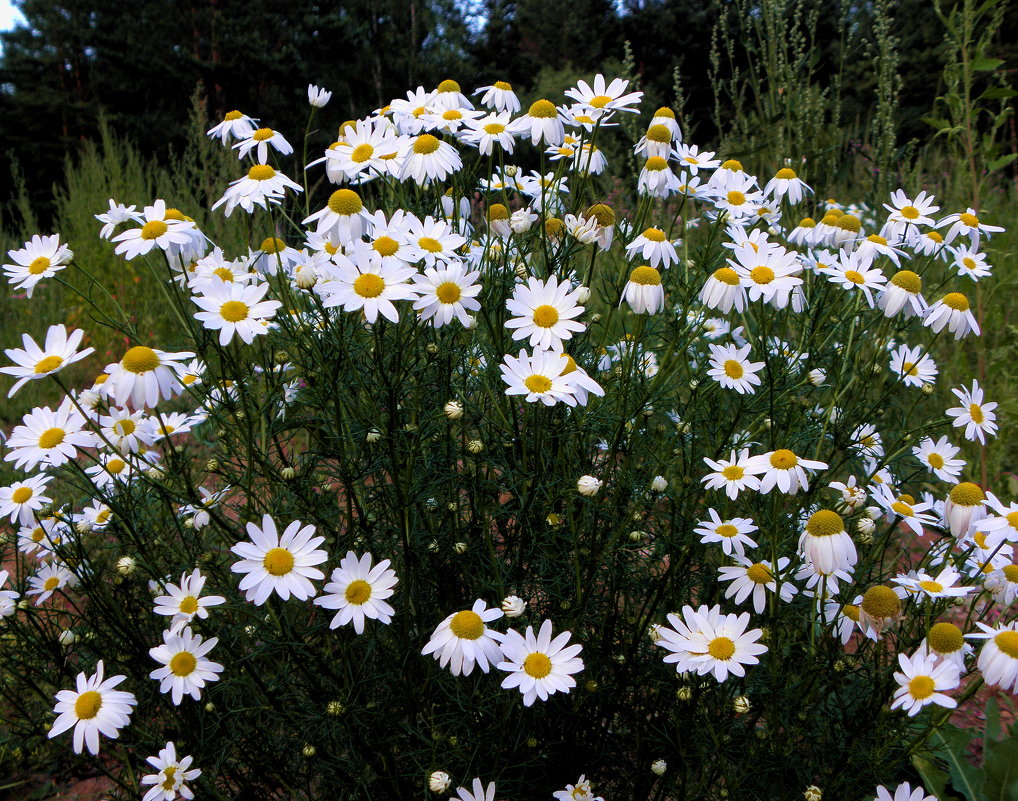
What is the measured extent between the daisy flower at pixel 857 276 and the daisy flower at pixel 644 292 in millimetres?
502

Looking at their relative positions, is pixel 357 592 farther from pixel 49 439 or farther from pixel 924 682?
pixel 924 682

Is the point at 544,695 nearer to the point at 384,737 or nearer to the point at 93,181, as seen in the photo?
the point at 384,737

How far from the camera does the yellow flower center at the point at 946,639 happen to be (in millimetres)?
1408

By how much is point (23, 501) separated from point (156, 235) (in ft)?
2.54

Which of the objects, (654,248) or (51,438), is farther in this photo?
(654,248)

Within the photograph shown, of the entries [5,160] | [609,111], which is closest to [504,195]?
[609,111]

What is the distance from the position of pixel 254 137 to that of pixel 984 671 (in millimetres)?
1901

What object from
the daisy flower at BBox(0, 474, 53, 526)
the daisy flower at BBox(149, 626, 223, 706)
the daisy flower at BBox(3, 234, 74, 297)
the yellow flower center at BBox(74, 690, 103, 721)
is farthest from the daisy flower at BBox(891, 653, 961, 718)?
the daisy flower at BBox(0, 474, 53, 526)

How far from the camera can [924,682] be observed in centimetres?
135

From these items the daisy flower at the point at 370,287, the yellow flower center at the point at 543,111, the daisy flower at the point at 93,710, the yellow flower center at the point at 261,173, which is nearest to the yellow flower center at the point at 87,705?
the daisy flower at the point at 93,710

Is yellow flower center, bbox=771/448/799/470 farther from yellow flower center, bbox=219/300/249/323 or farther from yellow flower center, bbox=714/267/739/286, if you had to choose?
yellow flower center, bbox=219/300/249/323

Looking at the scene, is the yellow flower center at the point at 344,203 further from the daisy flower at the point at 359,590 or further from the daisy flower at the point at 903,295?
the daisy flower at the point at 903,295

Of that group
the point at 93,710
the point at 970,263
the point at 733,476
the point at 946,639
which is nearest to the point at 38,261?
the point at 93,710

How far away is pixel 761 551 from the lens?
1.78m
